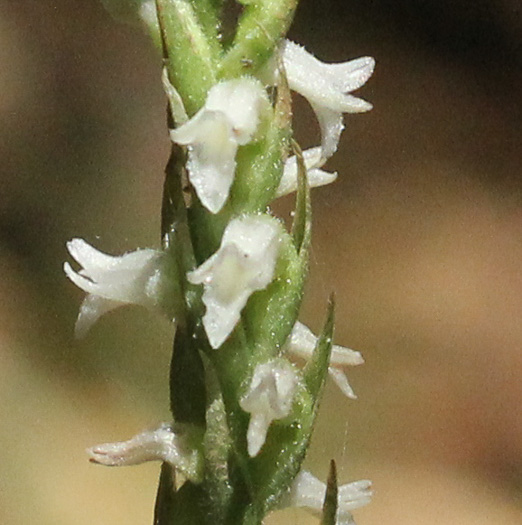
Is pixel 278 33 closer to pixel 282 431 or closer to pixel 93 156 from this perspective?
pixel 282 431

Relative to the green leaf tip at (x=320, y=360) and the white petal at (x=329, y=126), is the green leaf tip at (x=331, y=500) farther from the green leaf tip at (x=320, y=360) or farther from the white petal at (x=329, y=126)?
the white petal at (x=329, y=126)

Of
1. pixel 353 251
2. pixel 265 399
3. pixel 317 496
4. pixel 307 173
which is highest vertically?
pixel 307 173

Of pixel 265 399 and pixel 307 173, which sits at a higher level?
pixel 307 173

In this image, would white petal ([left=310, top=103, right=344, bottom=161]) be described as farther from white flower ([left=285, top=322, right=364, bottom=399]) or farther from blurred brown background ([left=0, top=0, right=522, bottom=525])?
blurred brown background ([left=0, top=0, right=522, bottom=525])

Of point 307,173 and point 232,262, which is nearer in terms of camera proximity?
point 232,262

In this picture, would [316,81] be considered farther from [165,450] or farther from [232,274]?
[165,450]

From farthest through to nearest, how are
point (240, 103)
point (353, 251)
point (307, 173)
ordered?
point (353, 251)
point (307, 173)
point (240, 103)

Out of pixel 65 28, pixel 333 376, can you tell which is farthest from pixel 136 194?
pixel 333 376

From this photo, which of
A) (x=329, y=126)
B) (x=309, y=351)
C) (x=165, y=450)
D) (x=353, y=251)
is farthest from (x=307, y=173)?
(x=353, y=251)
